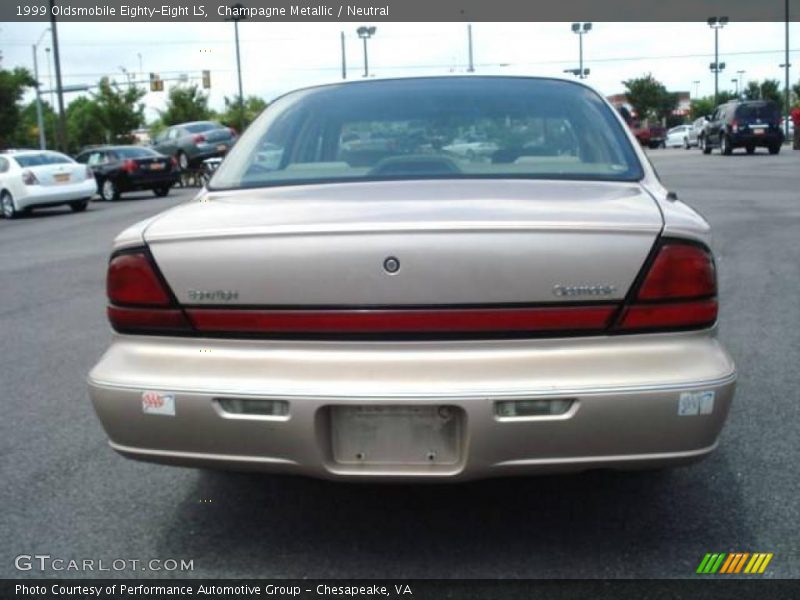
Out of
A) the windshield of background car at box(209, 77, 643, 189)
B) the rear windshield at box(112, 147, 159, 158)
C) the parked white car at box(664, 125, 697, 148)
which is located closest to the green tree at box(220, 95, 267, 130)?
the rear windshield at box(112, 147, 159, 158)

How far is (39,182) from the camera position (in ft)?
65.4

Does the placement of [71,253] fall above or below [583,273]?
below

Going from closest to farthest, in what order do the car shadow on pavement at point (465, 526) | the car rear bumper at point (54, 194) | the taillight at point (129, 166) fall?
the car shadow on pavement at point (465, 526), the car rear bumper at point (54, 194), the taillight at point (129, 166)

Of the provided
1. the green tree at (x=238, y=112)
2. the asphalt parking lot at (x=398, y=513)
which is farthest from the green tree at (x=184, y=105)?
the asphalt parking lot at (x=398, y=513)

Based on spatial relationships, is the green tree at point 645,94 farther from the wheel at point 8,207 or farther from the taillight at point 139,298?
the taillight at point 139,298

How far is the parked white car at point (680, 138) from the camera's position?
5100 centimetres

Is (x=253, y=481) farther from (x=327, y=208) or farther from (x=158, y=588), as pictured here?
(x=327, y=208)

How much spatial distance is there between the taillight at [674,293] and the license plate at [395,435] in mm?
602

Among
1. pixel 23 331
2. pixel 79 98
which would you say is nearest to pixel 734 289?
pixel 23 331

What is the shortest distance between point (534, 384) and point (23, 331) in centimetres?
551

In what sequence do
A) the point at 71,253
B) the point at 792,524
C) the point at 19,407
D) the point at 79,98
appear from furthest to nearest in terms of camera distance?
the point at 79,98 < the point at 71,253 < the point at 19,407 < the point at 792,524

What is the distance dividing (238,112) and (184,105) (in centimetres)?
595

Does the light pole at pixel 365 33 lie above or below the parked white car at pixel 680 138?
above

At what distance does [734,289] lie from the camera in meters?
8.09
